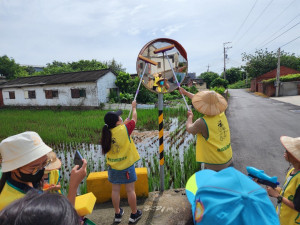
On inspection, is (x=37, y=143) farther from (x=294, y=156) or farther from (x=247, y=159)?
(x=247, y=159)

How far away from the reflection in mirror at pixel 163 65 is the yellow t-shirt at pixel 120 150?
101 cm

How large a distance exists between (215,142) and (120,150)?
1191 mm

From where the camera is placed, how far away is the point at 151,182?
3686 mm

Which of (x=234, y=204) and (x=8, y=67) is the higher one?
(x=8, y=67)

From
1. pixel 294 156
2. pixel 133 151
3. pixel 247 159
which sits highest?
pixel 294 156

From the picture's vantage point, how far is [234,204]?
815mm

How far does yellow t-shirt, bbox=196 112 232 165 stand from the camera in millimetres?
2256

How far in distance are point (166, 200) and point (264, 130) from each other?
639 centimetres

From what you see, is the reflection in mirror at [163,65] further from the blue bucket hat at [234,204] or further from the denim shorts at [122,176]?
the blue bucket hat at [234,204]

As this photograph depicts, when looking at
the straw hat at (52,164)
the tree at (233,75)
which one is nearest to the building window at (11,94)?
the straw hat at (52,164)

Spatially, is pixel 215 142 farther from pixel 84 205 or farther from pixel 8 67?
pixel 8 67

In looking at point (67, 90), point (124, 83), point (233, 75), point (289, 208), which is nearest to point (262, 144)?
point (289, 208)

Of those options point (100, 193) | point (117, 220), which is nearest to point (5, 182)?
point (117, 220)

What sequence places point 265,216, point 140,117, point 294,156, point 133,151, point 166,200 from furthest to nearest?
point 140,117, point 166,200, point 133,151, point 294,156, point 265,216
